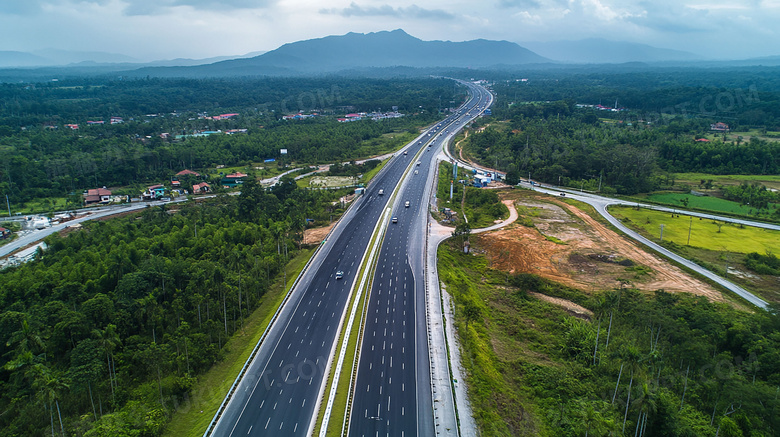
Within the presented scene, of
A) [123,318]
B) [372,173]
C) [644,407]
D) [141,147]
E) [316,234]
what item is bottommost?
[316,234]

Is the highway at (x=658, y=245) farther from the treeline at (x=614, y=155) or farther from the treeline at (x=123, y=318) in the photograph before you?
the treeline at (x=123, y=318)

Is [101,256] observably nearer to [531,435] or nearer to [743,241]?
[531,435]

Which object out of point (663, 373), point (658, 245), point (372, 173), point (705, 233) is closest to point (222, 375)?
point (663, 373)

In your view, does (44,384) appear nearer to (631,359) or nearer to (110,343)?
(110,343)

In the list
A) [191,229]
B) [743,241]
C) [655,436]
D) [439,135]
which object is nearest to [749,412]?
[655,436]

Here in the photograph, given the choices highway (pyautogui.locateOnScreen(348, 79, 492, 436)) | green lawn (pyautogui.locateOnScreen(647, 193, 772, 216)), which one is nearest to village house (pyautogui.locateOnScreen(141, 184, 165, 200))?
highway (pyautogui.locateOnScreen(348, 79, 492, 436))

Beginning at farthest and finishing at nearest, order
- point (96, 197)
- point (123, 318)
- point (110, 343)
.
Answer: point (96, 197) → point (123, 318) → point (110, 343)

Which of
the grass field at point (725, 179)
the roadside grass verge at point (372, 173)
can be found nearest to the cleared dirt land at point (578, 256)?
the roadside grass verge at point (372, 173)
